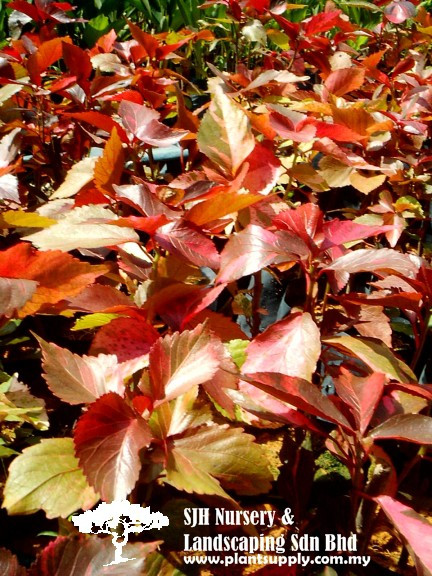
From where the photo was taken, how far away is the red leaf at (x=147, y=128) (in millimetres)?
997

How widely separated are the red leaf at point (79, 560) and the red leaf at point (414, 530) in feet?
0.82

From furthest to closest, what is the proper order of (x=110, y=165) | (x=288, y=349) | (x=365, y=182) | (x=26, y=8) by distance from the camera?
1. (x=26, y=8)
2. (x=365, y=182)
3. (x=110, y=165)
4. (x=288, y=349)

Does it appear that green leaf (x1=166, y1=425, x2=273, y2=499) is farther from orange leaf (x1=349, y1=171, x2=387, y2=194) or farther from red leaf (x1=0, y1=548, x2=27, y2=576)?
orange leaf (x1=349, y1=171, x2=387, y2=194)

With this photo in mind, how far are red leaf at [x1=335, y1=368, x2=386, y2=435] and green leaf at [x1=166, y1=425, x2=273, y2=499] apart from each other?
116 mm

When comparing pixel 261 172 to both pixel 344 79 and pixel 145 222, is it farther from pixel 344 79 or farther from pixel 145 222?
pixel 344 79

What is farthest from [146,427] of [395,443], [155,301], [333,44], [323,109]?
[333,44]

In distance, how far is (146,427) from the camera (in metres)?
0.59

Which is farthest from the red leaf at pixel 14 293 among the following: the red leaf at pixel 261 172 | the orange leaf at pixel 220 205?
the red leaf at pixel 261 172

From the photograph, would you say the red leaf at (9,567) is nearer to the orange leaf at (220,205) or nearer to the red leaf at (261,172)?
the orange leaf at (220,205)

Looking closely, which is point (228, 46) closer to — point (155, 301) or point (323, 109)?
point (323, 109)

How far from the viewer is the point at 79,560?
49cm

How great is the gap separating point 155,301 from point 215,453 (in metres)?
0.21

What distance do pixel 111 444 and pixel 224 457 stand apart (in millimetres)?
116

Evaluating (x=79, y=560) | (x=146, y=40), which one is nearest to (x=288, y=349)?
(x=79, y=560)
